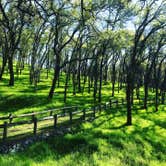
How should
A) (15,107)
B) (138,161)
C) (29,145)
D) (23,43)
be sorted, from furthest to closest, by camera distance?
(23,43), (15,107), (138,161), (29,145)

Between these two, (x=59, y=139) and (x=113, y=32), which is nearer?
(x=59, y=139)

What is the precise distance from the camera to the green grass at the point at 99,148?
49.0ft

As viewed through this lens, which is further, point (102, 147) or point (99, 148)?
point (102, 147)

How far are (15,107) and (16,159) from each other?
17.6m

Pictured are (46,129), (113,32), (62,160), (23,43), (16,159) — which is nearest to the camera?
(16,159)

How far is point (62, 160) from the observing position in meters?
15.1

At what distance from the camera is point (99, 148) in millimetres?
17969

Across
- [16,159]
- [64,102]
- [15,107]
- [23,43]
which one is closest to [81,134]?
[16,159]

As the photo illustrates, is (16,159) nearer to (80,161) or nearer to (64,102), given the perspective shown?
(80,161)

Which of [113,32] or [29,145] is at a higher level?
[113,32]

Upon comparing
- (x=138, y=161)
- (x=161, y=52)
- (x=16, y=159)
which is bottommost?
(x=138, y=161)

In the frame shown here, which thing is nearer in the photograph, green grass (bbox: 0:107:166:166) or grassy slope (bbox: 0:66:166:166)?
green grass (bbox: 0:107:166:166)

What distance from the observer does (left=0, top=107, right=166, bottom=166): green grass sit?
49.0 feet

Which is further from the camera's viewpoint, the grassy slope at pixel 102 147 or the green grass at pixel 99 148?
the grassy slope at pixel 102 147
